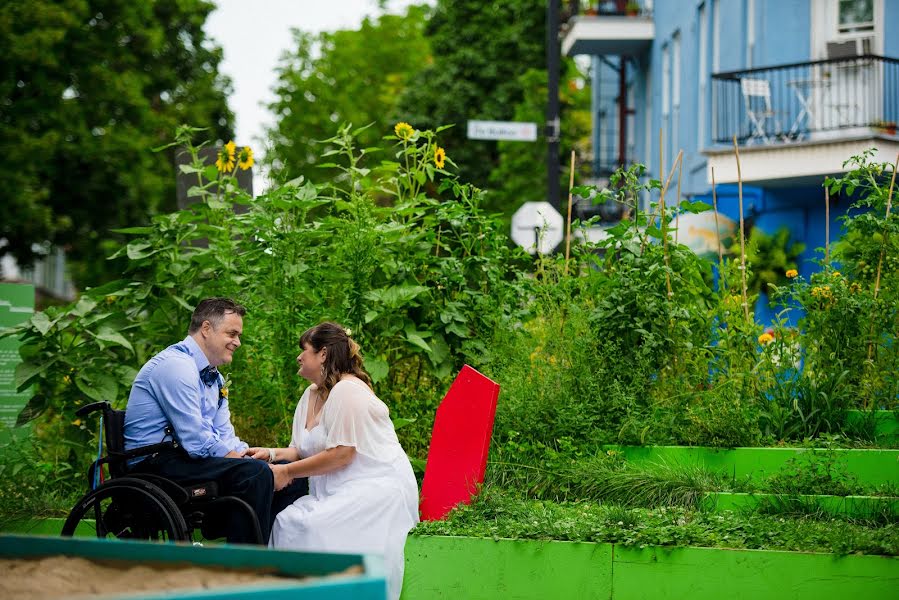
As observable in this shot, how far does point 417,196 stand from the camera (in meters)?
8.23

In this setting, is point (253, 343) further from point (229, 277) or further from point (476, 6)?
point (476, 6)

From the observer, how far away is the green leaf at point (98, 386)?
7.76 meters

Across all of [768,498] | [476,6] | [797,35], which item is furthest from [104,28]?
[768,498]

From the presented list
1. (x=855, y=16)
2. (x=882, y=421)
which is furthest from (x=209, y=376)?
A: (x=855, y=16)

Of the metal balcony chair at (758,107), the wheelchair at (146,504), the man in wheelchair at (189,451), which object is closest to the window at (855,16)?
the metal balcony chair at (758,107)

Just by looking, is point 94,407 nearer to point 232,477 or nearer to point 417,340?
point 232,477

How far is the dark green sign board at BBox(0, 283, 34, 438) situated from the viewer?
8.66 metres

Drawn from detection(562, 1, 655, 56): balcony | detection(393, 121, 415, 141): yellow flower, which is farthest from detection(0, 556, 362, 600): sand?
detection(562, 1, 655, 56): balcony

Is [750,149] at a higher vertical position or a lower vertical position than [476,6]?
lower

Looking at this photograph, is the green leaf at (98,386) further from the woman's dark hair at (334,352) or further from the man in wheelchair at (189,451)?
the woman's dark hair at (334,352)

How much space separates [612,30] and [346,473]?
20121mm

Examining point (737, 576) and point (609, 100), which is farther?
point (609, 100)

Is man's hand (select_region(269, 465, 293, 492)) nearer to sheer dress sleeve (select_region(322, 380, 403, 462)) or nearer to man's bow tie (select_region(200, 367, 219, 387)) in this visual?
sheer dress sleeve (select_region(322, 380, 403, 462))

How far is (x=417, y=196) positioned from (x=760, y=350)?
9.01ft
